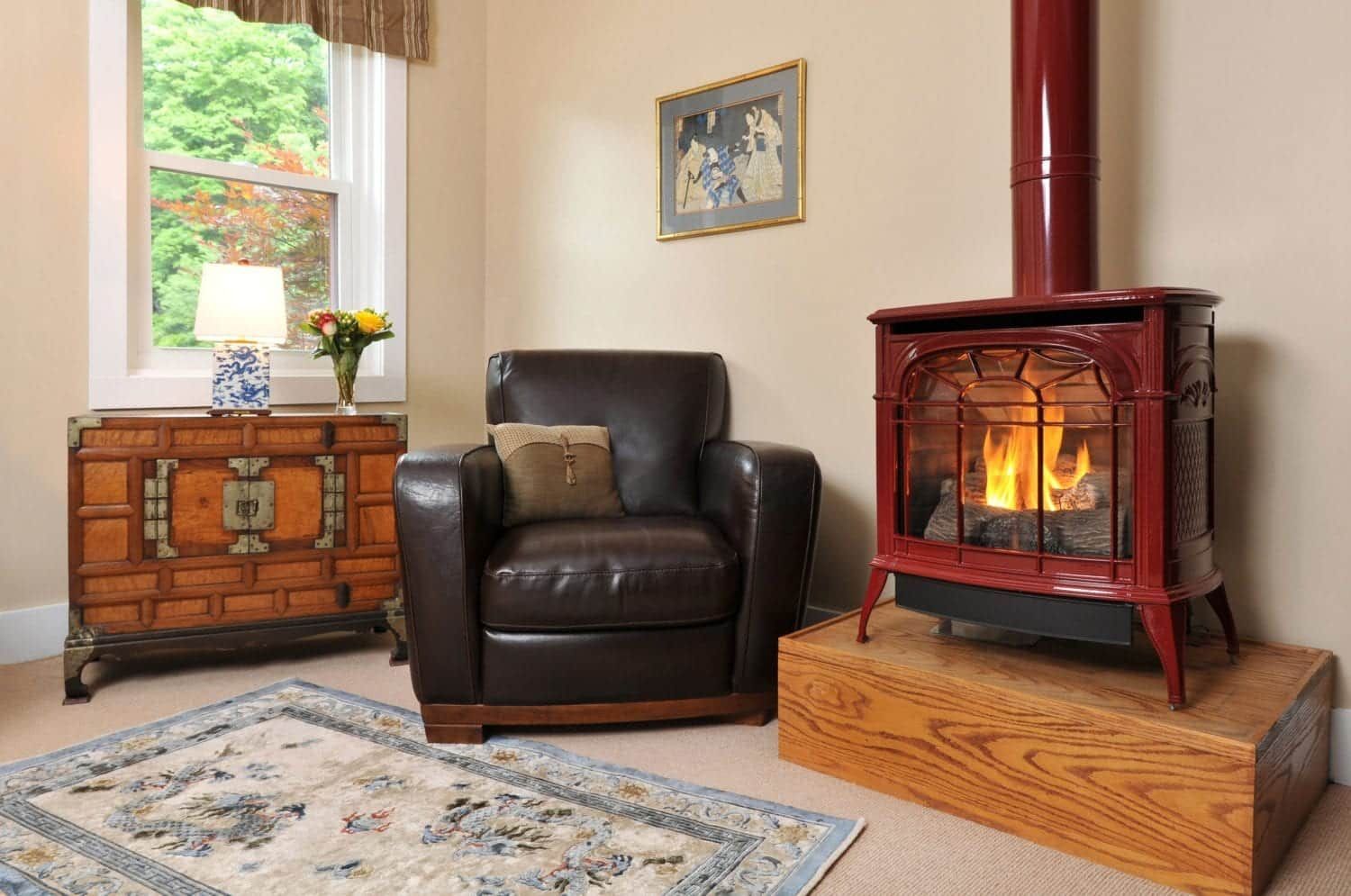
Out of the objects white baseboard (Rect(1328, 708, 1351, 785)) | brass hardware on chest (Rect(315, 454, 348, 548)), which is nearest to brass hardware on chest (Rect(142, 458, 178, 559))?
brass hardware on chest (Rect(315, 454, 348, 548))

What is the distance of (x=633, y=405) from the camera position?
287 centimetres

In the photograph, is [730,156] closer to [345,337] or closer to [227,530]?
[345,337]

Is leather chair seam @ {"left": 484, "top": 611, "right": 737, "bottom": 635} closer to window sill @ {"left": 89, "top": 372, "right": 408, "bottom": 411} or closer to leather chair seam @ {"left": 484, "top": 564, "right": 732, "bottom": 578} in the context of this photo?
leather chair seam @ {"left": 484, "top": 564, "right": 732, "bottom": 578}

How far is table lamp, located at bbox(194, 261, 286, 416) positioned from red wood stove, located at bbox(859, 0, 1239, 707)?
1.84 m

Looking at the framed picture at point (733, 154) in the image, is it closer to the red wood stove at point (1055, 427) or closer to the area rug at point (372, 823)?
the red wood stove at point (1055, 427)

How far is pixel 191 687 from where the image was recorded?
2.61 metres

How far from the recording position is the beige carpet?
1591 millimetres

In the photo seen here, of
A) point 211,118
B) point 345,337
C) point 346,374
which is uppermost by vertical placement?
point 211,118

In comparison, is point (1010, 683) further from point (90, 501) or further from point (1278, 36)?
point (90, 501)

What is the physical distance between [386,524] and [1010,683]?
1907mm

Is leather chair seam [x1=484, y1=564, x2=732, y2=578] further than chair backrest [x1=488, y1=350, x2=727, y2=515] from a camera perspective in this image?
No

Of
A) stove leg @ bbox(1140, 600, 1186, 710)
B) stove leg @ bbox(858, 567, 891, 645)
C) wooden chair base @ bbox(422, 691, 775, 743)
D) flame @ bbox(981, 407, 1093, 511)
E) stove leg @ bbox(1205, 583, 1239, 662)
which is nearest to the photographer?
stove leg @ bbox(1140, 600, 1186, 710)

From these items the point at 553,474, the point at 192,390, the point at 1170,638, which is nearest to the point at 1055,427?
the point at 1170,638

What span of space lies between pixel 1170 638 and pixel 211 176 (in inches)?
124
